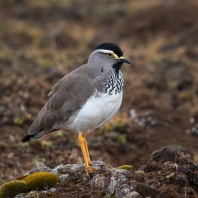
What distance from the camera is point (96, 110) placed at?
7004 millimetres

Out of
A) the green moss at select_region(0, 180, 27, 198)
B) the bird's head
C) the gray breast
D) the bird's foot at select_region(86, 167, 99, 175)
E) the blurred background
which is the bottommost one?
the green moss at select_region(0, 180, 27, 198)

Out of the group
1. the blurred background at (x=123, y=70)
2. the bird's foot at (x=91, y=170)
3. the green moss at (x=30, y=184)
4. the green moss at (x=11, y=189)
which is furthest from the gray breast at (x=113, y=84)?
the blurred background at (x=123, y=70)

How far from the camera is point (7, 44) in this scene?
20500 millimetres

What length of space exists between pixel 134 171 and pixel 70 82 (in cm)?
162

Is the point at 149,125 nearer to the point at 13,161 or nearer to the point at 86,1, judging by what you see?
the point at 13,161

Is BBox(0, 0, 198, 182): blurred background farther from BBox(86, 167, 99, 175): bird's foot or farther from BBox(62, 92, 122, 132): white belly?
BBox(86, 167, 99, 175): bird's foot

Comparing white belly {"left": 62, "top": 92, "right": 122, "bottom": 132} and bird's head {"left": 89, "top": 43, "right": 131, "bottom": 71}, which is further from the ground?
bird's head {"left": 89, "top": 43, "right": 131, "bottom": 71}

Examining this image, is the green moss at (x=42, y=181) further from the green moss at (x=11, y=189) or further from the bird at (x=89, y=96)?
the bird at (x=89, y=96)

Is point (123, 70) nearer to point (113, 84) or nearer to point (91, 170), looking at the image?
point (113, 84)

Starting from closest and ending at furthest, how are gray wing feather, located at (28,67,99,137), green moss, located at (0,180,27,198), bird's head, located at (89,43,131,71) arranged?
1. green moss, located at (0,180,27,198)
2. gray wing feather, located at (28,67,99,137)
3. bird's head, located at (89,43,131,71)

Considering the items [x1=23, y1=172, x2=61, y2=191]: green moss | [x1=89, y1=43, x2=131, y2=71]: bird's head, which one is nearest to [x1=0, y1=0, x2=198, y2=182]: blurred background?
[x1=23, y1=172, x2=61, y2=191]: green moss

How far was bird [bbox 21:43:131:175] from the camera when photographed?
705 cm

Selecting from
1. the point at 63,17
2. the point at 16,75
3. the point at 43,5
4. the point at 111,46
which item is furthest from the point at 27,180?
the point at 43,5

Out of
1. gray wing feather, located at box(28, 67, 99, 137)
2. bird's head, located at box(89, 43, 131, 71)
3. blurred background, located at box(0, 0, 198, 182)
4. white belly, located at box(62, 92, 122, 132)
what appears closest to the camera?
white belly, located at box(62, 92, 122, 132)
